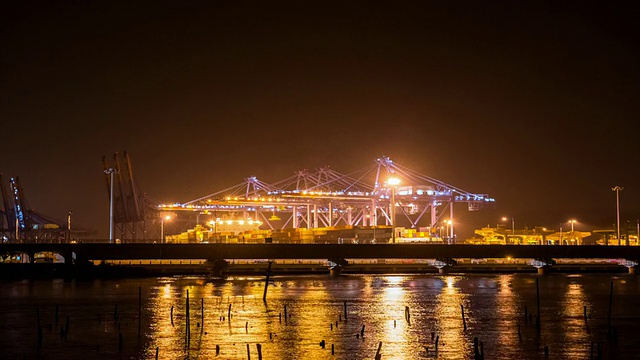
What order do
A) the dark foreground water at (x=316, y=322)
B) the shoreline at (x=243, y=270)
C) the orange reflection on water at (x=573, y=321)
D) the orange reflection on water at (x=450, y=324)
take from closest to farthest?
the orange reflection on water at (x=450, y=324), the dark foreground water at (x=316, y=322), the orange reflection on water at (x=573, y=321), the shoreline at (x=243, y=270)

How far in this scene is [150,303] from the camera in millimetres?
70125

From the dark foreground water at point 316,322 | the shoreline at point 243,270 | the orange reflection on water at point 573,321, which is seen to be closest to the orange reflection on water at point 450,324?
the dark foreground water at point 316,322

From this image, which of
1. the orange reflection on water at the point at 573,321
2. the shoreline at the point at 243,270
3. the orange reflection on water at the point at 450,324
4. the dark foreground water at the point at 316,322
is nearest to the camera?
the orange reflection on water at the point at 450,324

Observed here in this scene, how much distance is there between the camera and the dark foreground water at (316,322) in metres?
43.9

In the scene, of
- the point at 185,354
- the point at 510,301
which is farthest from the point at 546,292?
the point at 185,354

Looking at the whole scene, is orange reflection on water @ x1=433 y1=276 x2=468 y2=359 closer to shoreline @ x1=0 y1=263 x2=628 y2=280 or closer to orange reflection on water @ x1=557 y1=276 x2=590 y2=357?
orange reflection on water @ x1=557 y1=276 x2=590 y2=357

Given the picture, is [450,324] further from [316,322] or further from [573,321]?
[573,321]

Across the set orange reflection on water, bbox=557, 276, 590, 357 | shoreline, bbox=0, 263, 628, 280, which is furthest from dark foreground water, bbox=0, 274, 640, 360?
shoreline, bbox=0, 263, 628, 280

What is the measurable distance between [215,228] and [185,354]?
155 m

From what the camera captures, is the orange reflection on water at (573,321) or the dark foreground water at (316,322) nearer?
the dark foreground water at (316,322)

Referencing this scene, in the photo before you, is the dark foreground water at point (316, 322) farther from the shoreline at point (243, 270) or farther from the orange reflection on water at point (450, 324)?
the shoreline at point (243, 270)

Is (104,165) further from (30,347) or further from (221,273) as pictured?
(30,347)

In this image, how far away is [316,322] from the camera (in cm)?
5616

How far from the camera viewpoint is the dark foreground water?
144ft
